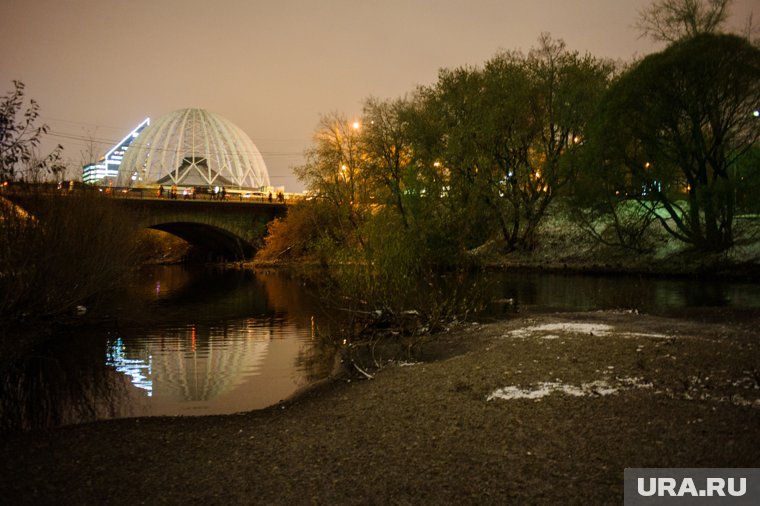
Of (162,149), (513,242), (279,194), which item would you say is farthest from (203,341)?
(162,149)

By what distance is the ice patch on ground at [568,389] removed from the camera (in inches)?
277

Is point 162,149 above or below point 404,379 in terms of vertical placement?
above

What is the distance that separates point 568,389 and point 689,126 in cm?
2746

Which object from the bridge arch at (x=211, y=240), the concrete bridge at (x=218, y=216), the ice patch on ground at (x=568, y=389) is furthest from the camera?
the bridge arch at (x=211, y=240)

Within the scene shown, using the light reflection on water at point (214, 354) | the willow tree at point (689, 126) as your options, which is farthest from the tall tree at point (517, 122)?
the light reflection on water at point (214, 354)

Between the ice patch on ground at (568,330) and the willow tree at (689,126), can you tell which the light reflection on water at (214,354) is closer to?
the ice patch on ground at (568,330)

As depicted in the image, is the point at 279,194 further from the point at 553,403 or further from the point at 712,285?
the point at 553,403

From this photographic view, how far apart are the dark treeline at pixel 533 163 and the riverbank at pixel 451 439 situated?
682 cm

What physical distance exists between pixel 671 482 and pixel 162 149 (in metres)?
114

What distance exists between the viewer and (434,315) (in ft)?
48.0

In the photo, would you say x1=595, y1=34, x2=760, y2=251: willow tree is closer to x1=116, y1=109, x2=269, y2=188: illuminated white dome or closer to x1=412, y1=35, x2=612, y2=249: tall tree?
x1=412, y1=35, x2=612, y2=249: tall tree

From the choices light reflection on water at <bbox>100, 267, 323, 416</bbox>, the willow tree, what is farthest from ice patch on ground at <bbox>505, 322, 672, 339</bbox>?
the willow tree

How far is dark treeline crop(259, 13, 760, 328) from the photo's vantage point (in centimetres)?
2066

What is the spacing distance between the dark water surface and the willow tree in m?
4.54
